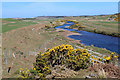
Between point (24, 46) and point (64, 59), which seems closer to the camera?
point (64, 59)

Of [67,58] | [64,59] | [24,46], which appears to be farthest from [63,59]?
[24,46]

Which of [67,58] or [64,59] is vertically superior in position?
[67,58]

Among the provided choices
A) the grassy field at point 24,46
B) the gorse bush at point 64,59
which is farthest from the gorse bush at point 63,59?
the grassy field at point 24,46

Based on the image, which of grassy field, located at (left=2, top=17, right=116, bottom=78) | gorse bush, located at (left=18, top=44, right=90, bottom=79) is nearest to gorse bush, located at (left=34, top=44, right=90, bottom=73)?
gorse bush, located at (left=18, top=44, right=90, bottom=79)

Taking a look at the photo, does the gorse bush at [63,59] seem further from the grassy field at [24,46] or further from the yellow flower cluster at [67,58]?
the grassy field at [24,46]

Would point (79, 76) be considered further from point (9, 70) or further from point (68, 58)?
point (9, 70)

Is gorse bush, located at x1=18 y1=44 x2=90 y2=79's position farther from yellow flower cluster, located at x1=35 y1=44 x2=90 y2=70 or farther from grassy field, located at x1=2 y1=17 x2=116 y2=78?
grassy field, located at x1=2 y1=17 x2=116 y2=78

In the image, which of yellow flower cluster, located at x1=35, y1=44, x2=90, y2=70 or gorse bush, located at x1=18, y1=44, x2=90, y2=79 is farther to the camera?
yellow flower cluster, located at x1=35, y1=44, x2=90, y2=70

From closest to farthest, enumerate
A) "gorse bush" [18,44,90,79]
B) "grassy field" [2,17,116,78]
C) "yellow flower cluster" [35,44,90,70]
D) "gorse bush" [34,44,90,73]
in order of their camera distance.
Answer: "gorse bush" [18,44,90,79], "gorse bush" [34,44,90,73], "yellow flower cluster" [35,44,90,70], "grassy field" [2,17,116,78]

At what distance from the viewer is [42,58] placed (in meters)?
11.3

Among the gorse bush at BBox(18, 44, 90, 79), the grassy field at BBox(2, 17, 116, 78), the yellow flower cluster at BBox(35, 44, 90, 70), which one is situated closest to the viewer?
the gorse bush at BBox(18, 44, 90, 79)

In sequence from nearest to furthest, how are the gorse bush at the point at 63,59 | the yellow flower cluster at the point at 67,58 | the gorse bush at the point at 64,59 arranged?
1. the gorse bush at the point at 63,59
2. the gorse bush at the point at 64,59
3. the yellow flower cluster at the point at 67,58

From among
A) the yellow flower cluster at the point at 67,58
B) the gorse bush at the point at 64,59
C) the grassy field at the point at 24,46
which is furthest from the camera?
the grassy field at the point at 24,46

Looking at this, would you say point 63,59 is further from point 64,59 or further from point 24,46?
point 24,46
